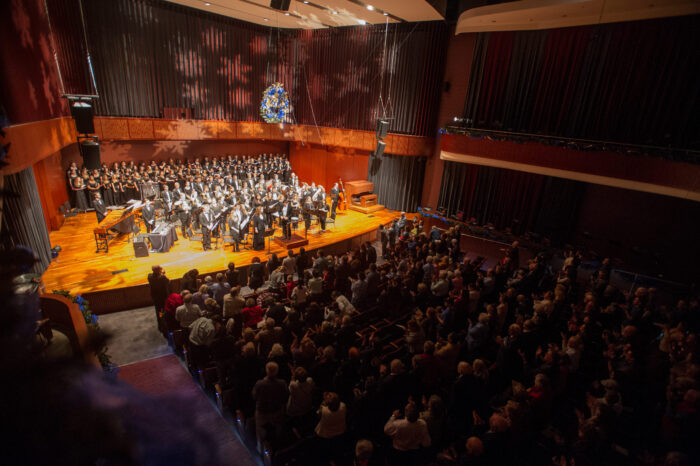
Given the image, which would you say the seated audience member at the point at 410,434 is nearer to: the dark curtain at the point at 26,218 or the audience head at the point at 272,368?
the audience head at the point at 272,368

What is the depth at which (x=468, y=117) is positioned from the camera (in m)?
12.8

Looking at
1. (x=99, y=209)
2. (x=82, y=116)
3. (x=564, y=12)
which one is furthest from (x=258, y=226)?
(x=564, y=12)

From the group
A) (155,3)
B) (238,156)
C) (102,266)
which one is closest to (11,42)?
(102,266)

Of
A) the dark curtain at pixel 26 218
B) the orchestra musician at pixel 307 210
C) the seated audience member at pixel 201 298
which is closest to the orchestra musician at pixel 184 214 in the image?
the dark curtain at pixel 26 218

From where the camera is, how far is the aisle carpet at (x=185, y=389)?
450 cm

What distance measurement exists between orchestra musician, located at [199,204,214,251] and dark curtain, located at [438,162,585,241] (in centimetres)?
837

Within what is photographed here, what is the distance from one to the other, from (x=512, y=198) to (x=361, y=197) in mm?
6068

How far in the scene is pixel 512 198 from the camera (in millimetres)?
11953

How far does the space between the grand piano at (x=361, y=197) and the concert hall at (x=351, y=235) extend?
115mm

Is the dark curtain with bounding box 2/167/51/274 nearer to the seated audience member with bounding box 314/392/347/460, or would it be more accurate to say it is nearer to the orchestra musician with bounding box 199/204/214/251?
the orchestra musician with bounding box 199/204/214/251

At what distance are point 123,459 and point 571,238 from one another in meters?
12.6

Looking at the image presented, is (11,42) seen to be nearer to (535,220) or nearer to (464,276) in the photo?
(464,276)

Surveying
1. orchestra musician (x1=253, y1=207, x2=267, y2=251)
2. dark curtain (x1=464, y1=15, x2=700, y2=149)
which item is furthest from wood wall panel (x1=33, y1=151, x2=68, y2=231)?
dark curtain (x1=464, y1=15, x2=700, y2=149)

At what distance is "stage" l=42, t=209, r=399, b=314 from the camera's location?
7.54m
